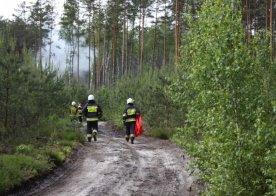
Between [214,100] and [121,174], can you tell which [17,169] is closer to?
[121,174]

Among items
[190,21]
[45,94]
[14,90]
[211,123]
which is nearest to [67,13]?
[45,94]

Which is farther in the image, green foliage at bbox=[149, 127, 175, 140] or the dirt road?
green foliage at bbox=[149, 127, 175, 140]

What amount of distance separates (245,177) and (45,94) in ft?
44.0

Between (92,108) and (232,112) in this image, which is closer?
(232,112)

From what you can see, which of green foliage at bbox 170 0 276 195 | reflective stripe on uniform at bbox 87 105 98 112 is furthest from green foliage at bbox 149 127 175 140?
green foliage at bbox 170 0 276 195

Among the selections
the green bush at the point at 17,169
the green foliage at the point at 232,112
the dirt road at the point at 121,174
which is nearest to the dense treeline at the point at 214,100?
the green foliage at the point at 232,112

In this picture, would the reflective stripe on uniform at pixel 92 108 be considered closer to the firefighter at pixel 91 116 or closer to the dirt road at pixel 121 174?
the firefighter at pixel 91 116

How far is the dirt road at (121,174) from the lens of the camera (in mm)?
9000

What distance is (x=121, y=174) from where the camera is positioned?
1054 centimetres

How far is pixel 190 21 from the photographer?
967cm

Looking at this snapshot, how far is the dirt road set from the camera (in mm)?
9000

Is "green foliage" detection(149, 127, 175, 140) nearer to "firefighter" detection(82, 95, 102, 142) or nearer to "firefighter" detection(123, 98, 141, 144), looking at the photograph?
"firefighter" detection(123, 98, 141, 144)

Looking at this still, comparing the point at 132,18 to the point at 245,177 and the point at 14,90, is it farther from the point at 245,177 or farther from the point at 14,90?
the point at 245,177

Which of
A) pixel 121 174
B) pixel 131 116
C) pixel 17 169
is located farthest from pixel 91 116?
pixel 17 169
